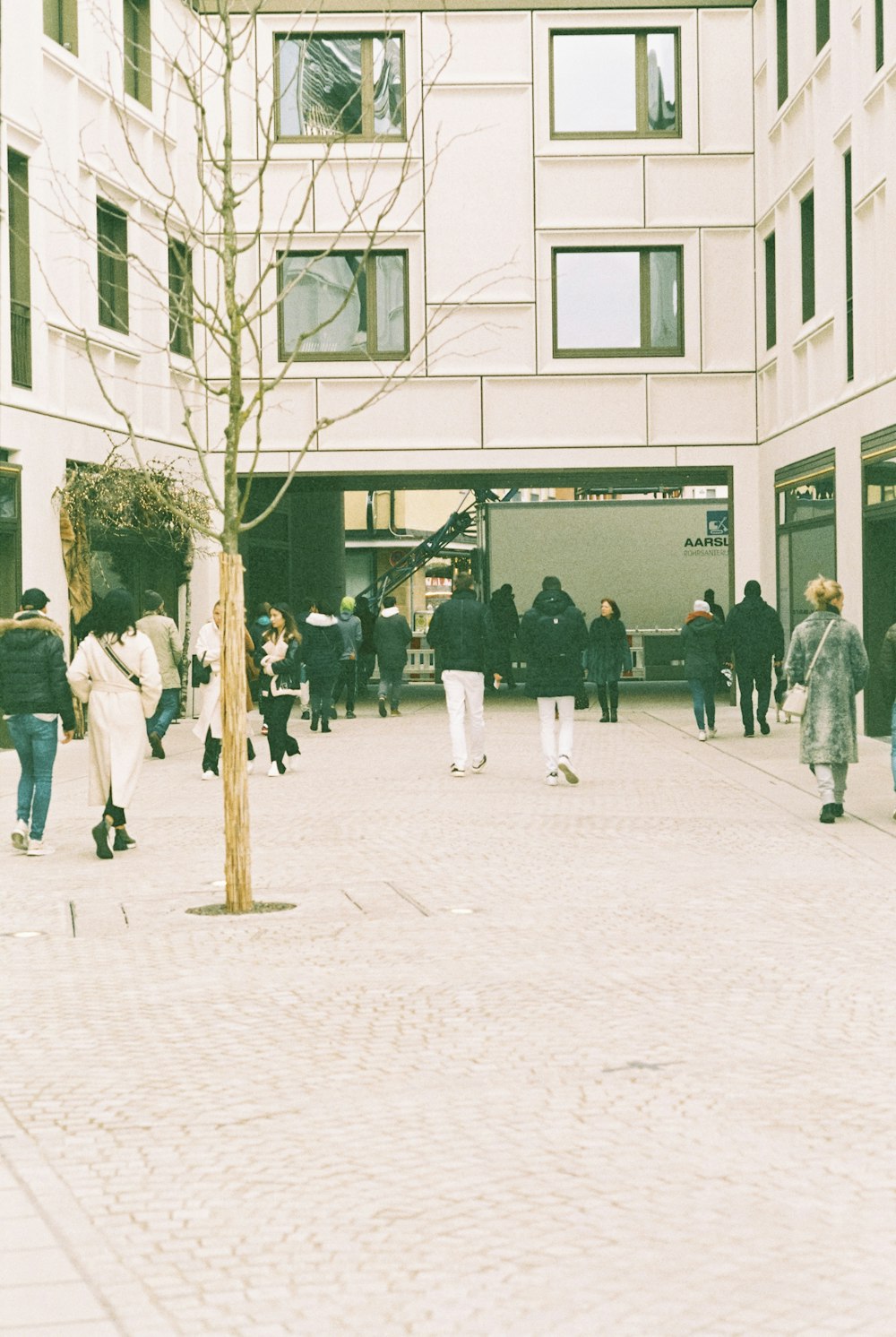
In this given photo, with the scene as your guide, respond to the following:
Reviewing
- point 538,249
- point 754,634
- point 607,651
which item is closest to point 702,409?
point 538,249

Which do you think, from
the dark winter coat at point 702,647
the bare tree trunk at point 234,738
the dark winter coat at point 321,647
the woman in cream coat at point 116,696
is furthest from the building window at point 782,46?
the bare tree trunk at point 234,738

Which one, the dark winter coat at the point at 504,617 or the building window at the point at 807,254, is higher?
the building window at the point at 807,254

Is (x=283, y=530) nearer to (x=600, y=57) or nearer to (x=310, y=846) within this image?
(x=600, y=57)

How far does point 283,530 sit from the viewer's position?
111ft

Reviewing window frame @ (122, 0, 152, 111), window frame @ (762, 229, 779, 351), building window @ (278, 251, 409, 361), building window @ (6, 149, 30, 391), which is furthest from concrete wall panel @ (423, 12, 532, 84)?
building window @ (6, 149, 30, 391)

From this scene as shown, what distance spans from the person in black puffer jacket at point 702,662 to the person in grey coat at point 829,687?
6.99 meters

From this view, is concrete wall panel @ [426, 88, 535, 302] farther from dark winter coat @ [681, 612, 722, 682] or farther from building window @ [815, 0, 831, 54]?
dark winter coat @ [681, 612, 722, 682]

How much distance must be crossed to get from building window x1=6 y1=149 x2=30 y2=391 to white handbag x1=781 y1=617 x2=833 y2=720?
1052 centimetres

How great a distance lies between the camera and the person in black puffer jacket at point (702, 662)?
66.3ft

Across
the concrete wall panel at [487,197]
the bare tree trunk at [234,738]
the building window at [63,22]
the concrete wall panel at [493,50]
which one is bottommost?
the bare tree trunk at [234,738]

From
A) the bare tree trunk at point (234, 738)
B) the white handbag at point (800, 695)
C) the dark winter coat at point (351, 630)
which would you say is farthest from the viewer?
the dark winter coat at point (351, 630)

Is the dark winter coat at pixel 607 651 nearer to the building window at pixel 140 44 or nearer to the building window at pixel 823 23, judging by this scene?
the building window at pixel 823 23

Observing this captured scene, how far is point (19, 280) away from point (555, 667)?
8.29 meters

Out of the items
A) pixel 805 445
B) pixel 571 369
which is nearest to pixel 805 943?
pixel 805 445
